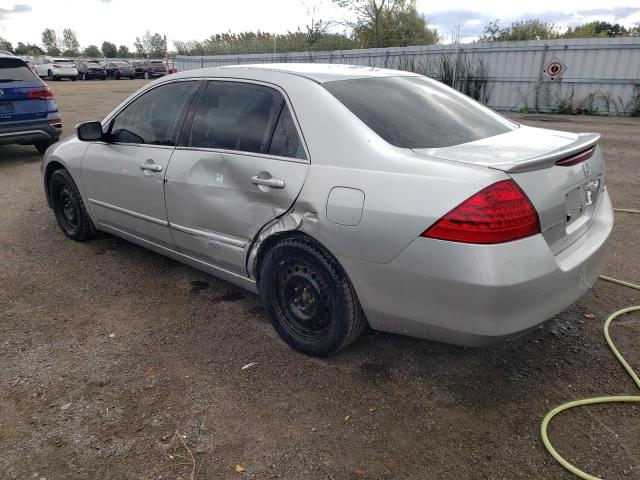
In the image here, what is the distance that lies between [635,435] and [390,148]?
1.73 m

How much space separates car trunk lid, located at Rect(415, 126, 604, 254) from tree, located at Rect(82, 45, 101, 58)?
90.0 metres

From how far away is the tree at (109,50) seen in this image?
3106 inches

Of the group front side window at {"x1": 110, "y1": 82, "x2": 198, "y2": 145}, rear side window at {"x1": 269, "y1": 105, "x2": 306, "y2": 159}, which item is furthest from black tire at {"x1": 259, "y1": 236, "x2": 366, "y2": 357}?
front side window at {"x1": 110, "y1": 82, "x2": 198, "y2": 145}

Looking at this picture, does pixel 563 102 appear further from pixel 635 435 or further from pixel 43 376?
pixel 43 376

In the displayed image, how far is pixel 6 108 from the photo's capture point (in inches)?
310

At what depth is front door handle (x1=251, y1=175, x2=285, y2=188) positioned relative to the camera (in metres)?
2.76

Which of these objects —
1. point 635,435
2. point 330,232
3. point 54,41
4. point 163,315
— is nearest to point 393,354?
point 330,232

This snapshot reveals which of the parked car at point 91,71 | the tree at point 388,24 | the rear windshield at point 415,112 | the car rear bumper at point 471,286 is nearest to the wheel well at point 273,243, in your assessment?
the car rear bumper at point 471,286

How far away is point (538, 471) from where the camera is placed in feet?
6.89

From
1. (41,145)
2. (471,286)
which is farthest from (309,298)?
(41,145)

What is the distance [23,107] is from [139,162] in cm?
579

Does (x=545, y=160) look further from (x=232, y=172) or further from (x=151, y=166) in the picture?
(x=151, y=166)

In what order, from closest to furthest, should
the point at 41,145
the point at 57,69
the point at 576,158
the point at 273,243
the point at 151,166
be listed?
the point at 576,158
the point at 273,243
the point at 151,166
the point at 41,145
the point at 57,69

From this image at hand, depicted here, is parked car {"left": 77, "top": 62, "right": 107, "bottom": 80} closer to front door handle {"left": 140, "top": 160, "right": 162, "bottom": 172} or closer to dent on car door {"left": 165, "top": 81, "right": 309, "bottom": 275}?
front door handle {"left": 140, "top": 160, "right": 162, "bottom": 172}
